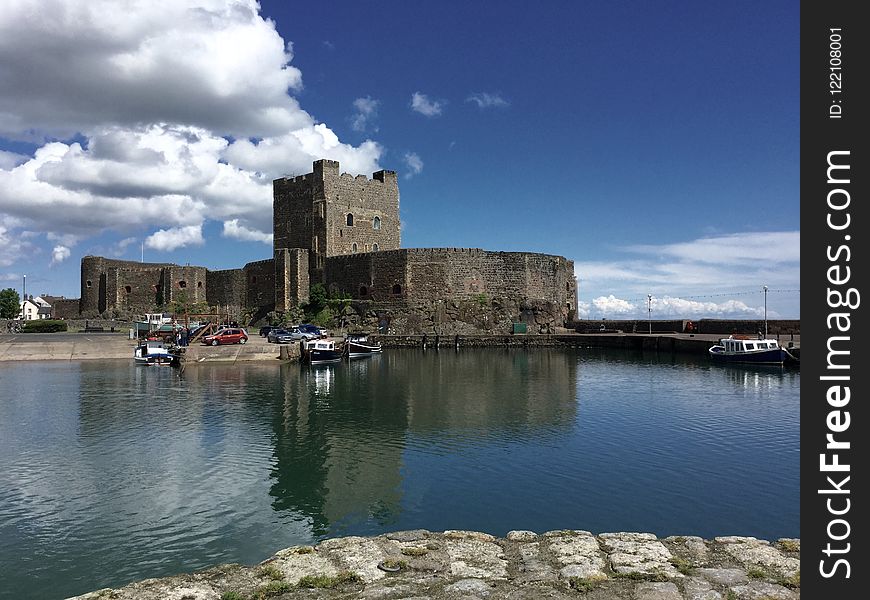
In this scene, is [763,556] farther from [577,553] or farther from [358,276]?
[358,276]

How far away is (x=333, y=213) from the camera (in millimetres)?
52500

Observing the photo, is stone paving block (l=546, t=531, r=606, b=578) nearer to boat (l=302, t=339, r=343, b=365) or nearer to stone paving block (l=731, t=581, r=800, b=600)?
stone paving block (l=731, t=581, r=800, b=600)

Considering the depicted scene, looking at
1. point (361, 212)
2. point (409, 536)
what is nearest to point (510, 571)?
point (409, 536)

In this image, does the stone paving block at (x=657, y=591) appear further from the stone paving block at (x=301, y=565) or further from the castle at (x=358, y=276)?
the castle at (x=358, y=276)

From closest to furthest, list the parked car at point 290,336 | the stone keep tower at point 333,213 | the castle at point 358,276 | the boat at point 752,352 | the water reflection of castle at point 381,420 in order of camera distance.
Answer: the water reflection of castle at point 381,420
the boat at point 752,352
the parked car at point 290,336
the castle at point 358,276
the stone keep tower at point 333,213

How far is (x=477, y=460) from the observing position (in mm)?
13375

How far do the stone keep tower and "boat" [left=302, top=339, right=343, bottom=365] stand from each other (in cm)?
1832

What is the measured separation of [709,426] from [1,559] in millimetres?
16830

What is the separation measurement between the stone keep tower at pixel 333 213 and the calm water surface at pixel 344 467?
29129 millimetres

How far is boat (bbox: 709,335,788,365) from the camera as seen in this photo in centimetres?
3462

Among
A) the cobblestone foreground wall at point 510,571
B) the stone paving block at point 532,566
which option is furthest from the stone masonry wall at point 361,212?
the stone paving block at point 532,566

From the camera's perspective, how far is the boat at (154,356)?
32.7 metres

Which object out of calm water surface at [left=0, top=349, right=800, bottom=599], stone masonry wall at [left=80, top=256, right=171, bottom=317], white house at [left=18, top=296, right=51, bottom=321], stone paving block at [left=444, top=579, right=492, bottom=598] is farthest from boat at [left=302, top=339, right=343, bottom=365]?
white house at [left=18, top=296, right=51, bottom=321]
